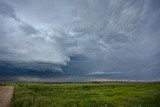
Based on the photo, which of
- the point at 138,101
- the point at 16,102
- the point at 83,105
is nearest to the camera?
the point at 16,102

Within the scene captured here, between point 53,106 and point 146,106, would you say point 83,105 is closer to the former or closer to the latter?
point 53,106

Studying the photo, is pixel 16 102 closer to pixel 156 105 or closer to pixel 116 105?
pixel 116 105

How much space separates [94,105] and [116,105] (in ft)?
17.1

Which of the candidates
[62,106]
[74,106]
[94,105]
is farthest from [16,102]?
[94,105]

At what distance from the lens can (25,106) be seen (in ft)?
123

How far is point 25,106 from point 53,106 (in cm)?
537

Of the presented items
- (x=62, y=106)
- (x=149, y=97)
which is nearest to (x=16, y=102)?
(x=62, y=106)

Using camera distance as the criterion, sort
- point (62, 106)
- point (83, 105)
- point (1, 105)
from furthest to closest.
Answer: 1. point (83, 105)
2. point (62, 106)
3. point (1, 105)

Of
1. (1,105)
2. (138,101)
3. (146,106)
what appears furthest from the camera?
(138,101)

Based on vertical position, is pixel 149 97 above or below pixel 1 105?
above

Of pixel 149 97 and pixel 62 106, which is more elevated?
pixel 149 97

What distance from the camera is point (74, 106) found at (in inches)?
1811

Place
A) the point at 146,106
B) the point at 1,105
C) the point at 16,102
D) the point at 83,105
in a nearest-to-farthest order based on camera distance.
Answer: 1. the point at 1,105
2. the point at 16,102
3. the point at 83,105
4. the point at 146,106

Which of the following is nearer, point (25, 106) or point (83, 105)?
point (25, 106)
